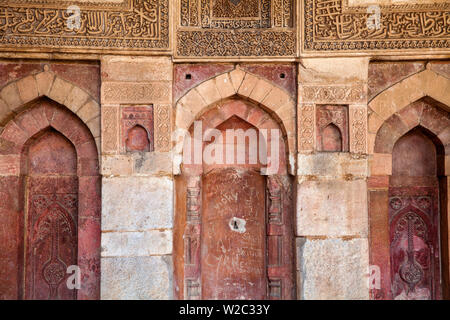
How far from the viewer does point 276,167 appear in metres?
4.56

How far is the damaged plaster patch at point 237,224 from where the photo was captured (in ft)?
15.4

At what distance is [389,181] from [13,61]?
4.17 m

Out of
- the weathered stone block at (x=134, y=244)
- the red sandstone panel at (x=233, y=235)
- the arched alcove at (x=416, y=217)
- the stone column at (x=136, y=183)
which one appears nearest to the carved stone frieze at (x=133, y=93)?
the stone column at (x=136, y=183)

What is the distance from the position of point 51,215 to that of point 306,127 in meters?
2.85

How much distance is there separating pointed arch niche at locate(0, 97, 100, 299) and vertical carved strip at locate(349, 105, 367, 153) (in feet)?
8.69

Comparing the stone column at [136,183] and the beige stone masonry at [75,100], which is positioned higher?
the beige stone masonry at [75,100]

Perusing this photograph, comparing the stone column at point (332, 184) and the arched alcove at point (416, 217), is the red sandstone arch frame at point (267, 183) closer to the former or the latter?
the stone column at point (332, 184)

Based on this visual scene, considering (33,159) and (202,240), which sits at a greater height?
(33,159)

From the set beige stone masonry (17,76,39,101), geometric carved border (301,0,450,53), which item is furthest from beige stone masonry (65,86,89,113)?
geometric carved border (301,0,450,53)

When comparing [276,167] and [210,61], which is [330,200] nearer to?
[276,167]

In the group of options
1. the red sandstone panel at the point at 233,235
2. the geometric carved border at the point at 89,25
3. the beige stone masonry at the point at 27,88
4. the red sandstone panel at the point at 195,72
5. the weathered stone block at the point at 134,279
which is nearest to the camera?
the weathered stone block at the point at 134,279

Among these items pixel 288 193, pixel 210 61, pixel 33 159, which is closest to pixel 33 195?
pixel 33 159

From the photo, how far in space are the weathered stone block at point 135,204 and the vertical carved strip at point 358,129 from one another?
6.24 ft

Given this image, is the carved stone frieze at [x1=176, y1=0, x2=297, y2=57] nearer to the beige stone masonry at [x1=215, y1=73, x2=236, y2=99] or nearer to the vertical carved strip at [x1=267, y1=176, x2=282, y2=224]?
the beige stone masonry at [x1=215, y1=73, x2=236, y2=99]
